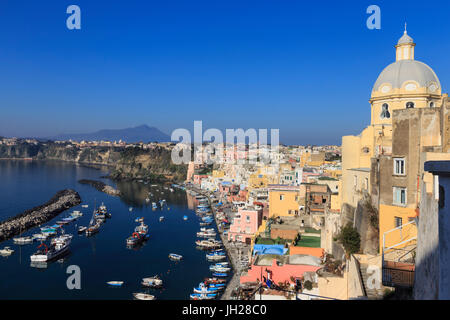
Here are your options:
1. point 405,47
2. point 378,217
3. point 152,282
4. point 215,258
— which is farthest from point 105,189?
point 378,217

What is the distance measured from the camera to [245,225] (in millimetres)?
16016

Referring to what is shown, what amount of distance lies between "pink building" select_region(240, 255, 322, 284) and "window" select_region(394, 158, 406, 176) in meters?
4.17

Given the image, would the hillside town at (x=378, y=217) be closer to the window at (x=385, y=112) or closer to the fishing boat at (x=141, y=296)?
the window at (x=385, y=112)

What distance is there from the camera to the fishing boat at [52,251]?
1373 cm

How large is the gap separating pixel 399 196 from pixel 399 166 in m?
0.43

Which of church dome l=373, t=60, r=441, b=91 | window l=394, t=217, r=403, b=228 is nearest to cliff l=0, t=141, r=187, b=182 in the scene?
church dome l=373, t=60, r=441, b=91

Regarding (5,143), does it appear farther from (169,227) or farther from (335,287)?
(335,287)

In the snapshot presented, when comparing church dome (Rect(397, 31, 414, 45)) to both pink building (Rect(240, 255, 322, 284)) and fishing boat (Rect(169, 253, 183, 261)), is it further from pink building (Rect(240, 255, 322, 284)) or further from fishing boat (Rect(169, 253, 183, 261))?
fishing boat (Rect(169, 253, 183, 261))

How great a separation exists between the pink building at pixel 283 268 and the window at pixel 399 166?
13.7 feet

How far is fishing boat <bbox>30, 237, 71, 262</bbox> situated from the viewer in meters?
13.7

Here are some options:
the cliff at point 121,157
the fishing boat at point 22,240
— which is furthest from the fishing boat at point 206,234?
the cliff at point 121,157

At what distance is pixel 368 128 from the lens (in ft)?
24.9

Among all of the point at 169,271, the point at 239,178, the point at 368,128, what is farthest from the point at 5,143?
the point at 368,128
